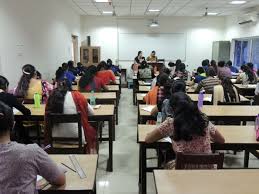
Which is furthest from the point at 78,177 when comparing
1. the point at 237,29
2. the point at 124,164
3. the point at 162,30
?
the point at 162,30

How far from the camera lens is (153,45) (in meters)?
11.7

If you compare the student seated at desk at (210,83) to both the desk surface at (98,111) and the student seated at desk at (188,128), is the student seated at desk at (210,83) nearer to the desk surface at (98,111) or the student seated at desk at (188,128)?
the desk surface at (98,111)

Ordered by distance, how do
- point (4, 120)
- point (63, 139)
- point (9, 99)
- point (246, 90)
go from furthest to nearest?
point (246, 90) < point (9, 99) < point (63, 139) < point (4, 120)

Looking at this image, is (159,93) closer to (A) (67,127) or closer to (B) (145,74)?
(A) (67,127)

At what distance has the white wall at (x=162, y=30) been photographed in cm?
1152

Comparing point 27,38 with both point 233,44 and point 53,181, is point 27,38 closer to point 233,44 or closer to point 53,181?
point 53,181

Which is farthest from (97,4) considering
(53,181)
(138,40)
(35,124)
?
(53,181)

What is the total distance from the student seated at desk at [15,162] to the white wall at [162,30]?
10.6 m

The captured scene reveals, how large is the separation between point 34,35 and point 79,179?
468 centimetres

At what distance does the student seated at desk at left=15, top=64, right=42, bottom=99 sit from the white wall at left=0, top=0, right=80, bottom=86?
454mm

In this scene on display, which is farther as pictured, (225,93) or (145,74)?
(145,74)

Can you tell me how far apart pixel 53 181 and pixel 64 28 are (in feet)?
24.1

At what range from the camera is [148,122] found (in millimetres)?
3586

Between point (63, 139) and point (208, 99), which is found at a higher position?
point (208, 99)
